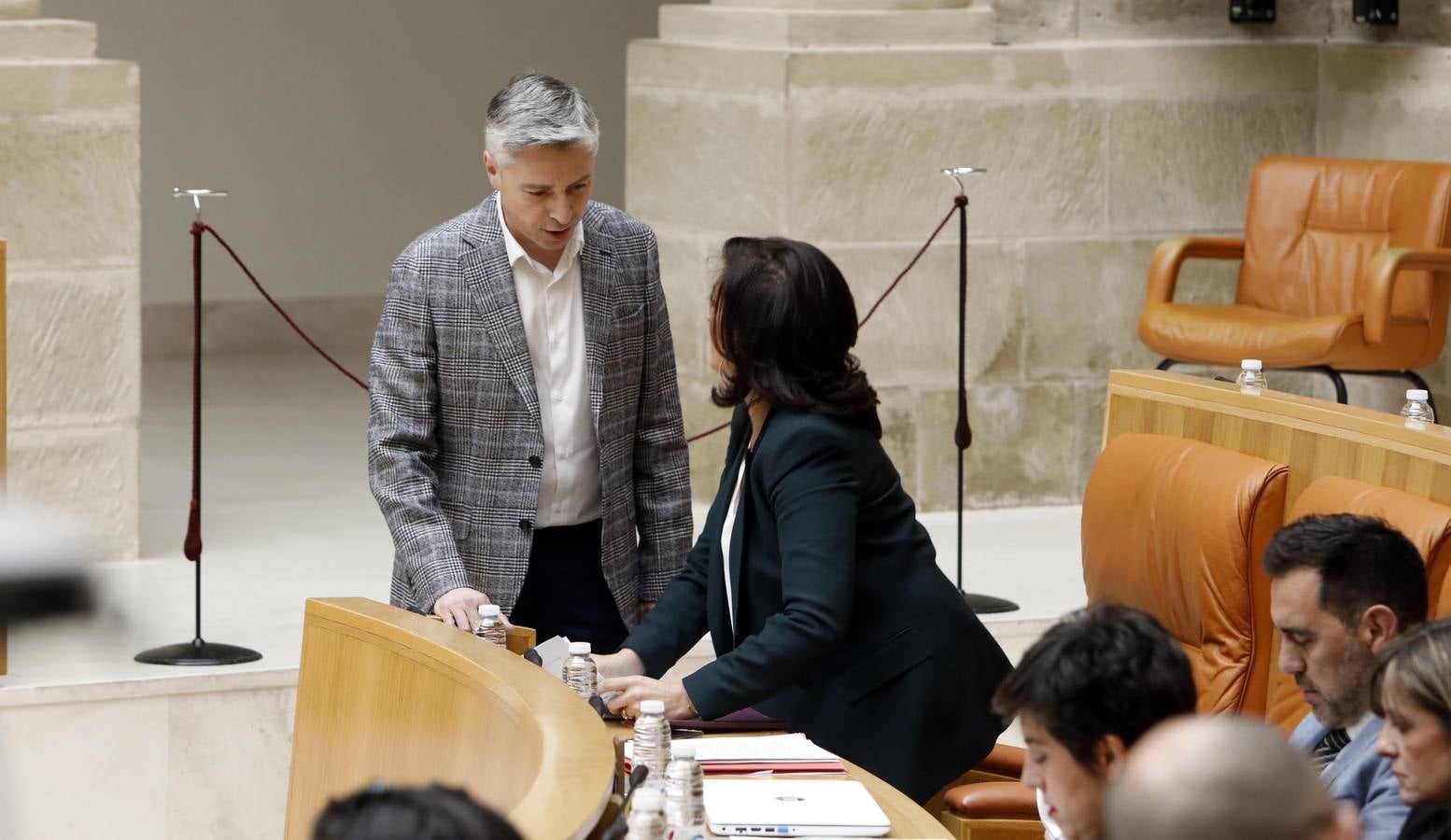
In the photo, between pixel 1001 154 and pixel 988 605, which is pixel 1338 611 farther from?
pixel 1001 154

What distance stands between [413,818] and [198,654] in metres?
3.96

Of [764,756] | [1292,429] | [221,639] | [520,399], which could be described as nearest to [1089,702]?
[764,756]

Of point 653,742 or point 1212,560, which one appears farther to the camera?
point 1212,560

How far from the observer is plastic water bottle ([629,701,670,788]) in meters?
2.89

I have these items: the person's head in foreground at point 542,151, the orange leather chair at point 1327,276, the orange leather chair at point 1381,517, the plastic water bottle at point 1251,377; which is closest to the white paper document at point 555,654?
the person's head in foreground at point 542,151

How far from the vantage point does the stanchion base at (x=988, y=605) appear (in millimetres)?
6000

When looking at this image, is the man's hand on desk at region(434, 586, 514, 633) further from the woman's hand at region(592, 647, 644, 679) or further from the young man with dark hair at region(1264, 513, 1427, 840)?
the young man with dark hair at region(1264, 513, 1427, 840)

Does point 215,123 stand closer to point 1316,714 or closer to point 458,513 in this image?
point 458,513

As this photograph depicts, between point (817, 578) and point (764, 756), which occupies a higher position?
point (817, 578)

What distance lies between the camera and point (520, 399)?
3711 mm

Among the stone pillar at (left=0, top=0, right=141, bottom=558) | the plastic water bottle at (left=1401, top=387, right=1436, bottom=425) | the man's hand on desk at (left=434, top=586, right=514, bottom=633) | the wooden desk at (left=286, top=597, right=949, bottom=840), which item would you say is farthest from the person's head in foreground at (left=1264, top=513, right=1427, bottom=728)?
the stone pillar at (left=0, top=0, right=141, bottom=558)

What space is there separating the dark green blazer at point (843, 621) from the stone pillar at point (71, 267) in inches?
130

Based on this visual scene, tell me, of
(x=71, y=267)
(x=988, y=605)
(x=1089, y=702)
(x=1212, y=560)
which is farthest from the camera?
(x=71, y=267)

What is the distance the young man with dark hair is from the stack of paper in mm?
645
